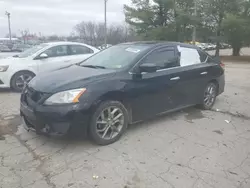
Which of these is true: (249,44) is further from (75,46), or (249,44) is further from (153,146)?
(153,146)

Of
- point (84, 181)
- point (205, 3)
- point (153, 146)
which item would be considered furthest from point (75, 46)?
point (205, 3)

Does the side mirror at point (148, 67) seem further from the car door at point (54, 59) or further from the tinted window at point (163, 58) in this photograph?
the car door at point (54, 59)

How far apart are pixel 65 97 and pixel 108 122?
2.39 ft

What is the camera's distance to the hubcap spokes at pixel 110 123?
12.5 feet

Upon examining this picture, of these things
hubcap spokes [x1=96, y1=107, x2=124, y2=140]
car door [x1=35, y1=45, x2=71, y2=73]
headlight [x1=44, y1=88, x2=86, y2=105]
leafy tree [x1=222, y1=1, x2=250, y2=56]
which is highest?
leafy tree [x1=222, y1=1, x2=250, y2=56]

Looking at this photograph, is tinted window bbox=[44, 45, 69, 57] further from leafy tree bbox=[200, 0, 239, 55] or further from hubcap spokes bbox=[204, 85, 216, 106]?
leafy tree bbox=[200, 0, 239, 55]

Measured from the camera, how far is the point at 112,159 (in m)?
3.47

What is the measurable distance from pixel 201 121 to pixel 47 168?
2.88m

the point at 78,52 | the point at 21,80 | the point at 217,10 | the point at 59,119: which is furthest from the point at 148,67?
the point at 217,10

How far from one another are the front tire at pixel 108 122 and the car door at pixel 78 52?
4.62 metres

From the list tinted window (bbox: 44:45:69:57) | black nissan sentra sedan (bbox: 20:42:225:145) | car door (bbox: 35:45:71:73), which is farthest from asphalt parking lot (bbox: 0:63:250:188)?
tinted window (bbox: 44:45:69:57)

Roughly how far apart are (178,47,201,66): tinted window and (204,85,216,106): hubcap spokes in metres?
0.66

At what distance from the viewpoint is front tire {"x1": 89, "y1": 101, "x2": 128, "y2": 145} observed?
371cm

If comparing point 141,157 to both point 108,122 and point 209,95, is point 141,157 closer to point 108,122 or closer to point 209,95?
point 108,122
